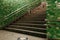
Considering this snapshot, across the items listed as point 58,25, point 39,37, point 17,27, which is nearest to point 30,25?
point 17,27

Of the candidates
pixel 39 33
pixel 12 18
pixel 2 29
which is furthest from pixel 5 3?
pixel 39 33

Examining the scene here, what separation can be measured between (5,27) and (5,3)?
1.57 meters

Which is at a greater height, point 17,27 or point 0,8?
point 0,8

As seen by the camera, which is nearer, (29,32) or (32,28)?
(29,32)

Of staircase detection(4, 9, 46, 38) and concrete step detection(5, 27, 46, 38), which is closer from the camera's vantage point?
concrete step detection(5, 27, 46, 38)

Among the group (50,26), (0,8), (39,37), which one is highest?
(0,8)

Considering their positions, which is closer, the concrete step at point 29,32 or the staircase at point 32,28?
the concrete step at point 29,32

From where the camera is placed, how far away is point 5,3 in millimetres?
8602

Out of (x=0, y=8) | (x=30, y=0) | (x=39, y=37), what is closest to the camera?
(x=39, y=37)

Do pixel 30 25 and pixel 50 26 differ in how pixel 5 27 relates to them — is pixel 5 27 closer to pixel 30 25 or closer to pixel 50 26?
pixel 30 25

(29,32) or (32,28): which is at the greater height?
(32,28)

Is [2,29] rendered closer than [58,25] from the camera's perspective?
No

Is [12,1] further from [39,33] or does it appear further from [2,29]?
[39,33]

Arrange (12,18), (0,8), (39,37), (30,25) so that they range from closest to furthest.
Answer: (39,37), (30,25), (0,8), (12,18)
